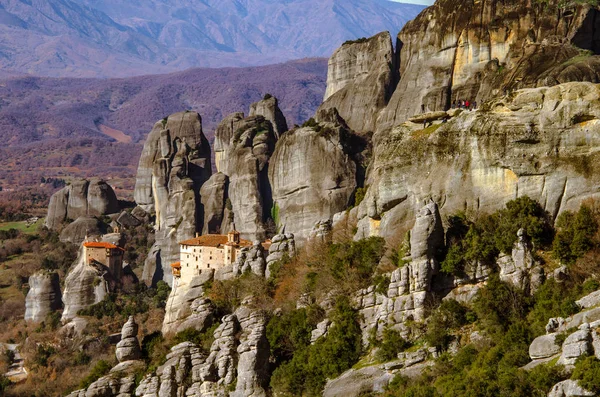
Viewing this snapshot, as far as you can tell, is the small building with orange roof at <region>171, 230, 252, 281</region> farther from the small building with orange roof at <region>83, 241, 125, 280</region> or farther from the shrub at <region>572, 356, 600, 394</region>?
the shrub at <region>572, 356, 600, 394</region>

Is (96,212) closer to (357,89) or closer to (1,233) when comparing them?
(1,233)

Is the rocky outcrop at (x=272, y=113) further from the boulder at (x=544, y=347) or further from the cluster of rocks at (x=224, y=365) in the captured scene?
the boulder at (x=544, y=347)

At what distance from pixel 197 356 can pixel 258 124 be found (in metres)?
41.5

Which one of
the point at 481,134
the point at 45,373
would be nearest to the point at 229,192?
the point at 45,373

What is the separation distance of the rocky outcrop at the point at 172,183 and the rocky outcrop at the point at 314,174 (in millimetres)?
15702

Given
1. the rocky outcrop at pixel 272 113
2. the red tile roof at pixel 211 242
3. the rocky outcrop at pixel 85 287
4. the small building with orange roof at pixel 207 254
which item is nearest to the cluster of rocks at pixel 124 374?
the small building with orange roof at pixel 207 254

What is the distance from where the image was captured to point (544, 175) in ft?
96.7

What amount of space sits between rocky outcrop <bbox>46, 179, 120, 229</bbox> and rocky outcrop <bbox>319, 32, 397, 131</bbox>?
116ft

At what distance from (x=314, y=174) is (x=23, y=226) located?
55.4 metres

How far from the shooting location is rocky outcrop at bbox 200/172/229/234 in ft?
251

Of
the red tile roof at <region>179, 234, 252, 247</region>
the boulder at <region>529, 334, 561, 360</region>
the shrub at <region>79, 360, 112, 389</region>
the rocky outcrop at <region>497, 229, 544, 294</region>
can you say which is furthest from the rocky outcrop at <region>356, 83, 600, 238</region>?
the red tile roof at <region>179, 234, 252, 247</region>

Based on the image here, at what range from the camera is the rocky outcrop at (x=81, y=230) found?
3639 inches

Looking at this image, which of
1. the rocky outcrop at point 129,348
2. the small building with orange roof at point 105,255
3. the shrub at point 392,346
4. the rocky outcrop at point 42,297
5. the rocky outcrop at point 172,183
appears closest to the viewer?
the shrub at point 392,346

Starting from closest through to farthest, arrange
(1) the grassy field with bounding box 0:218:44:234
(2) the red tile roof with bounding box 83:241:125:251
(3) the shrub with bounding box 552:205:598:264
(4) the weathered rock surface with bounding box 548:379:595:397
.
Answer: (4) the weathered rock surface with bounding box 548:379:595:397 < (3) the shrub with bounding box 552:205:598:264 < (2) the red tile roof with bounding box 83:241:125:251 < (1) the grassy field with bounding box 0:218:44:234
